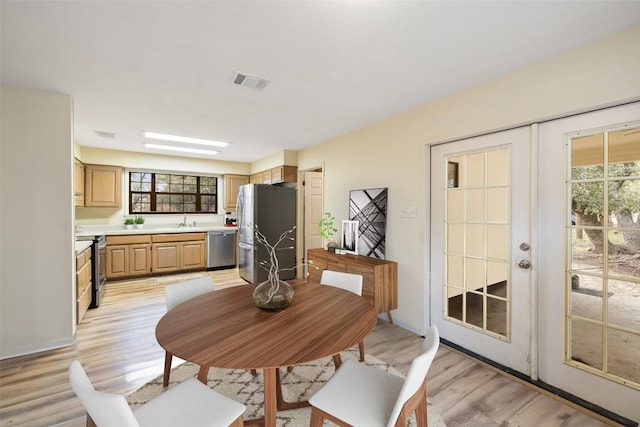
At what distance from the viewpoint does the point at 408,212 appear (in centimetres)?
293

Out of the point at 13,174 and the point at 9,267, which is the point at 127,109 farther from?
the point at 9,267

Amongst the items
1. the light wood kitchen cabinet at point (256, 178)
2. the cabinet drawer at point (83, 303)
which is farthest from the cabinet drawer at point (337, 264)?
the light wood kitchen cabinet at point (256, 178)

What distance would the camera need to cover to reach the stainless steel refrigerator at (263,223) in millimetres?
4531

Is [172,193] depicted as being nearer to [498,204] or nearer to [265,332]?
[265,332]

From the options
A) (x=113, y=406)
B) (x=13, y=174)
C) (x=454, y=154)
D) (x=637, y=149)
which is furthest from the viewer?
(x=454, y=154)

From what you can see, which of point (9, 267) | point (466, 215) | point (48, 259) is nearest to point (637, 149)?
point (466, 215)

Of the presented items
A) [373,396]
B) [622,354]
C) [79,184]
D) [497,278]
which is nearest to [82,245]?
[79,184]

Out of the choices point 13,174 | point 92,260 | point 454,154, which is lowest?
point 92,260

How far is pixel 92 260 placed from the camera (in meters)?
3.63

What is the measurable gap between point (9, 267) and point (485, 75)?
4.40 m

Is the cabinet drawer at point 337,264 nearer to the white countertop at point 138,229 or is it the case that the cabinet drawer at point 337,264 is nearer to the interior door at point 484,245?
the interior door at point 484,245

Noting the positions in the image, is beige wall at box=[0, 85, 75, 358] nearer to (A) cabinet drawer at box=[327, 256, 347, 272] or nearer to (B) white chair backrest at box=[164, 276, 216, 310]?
(B) white chair backrest at box=[164, 276, 216, 310]

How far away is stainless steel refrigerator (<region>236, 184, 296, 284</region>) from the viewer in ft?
14.9

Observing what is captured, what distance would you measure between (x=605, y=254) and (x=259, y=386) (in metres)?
2.52
